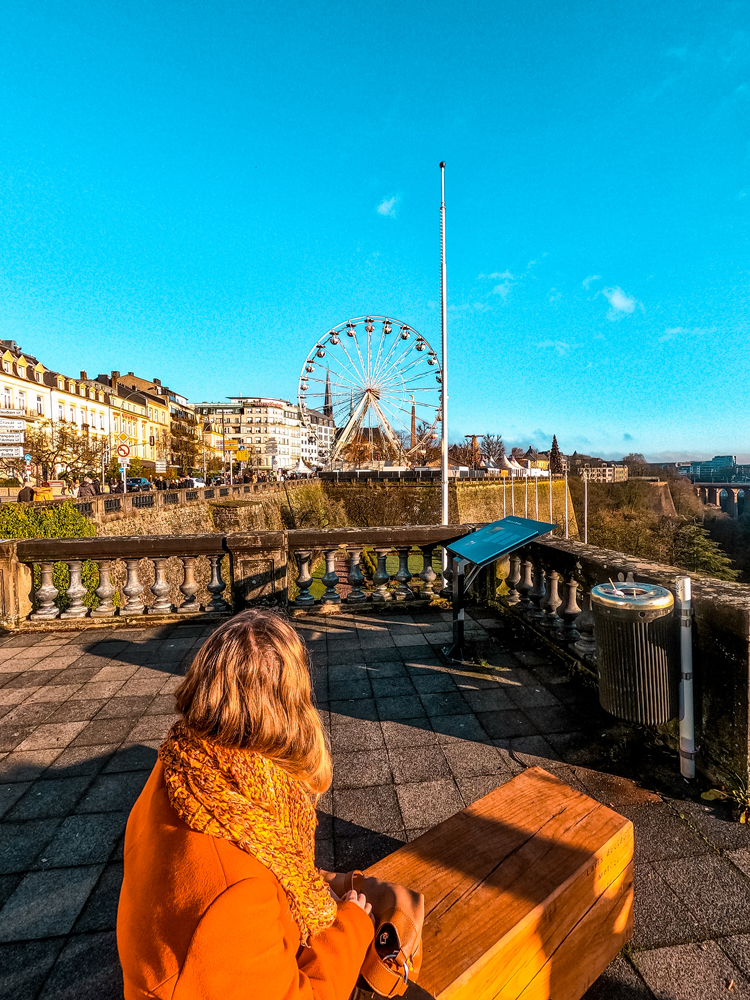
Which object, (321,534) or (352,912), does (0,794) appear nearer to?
(352,912)

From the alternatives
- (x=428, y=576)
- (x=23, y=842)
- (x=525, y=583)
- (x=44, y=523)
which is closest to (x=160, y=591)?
(x=428, y=576)

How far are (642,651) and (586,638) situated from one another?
1406 mm

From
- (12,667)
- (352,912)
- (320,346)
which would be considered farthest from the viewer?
(320,346)

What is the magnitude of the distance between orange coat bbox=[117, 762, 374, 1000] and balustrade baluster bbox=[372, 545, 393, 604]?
510 centimetres

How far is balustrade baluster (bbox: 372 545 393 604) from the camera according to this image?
6.18 metres

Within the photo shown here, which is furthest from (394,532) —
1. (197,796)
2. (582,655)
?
(197,796)

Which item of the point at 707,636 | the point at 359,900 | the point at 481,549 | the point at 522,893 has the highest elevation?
the point at 481,549

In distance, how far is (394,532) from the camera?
6.08 m

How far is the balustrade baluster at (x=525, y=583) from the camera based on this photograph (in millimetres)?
5295

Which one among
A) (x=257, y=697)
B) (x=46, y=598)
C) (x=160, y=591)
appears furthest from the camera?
(x=160, y=591)

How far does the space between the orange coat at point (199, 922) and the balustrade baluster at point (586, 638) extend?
3.39 metres

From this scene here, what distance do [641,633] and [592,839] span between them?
127cm

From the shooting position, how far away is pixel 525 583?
5.41 meters

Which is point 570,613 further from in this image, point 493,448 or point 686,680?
point 493,448
